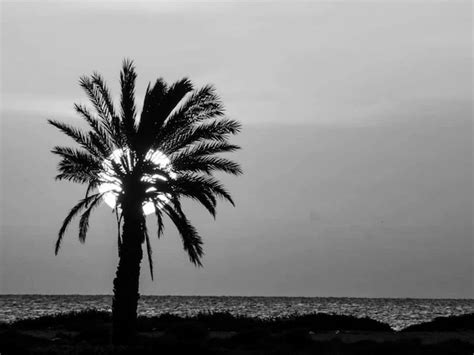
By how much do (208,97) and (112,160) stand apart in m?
4.15

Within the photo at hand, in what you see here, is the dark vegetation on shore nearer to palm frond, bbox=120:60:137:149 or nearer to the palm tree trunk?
the palm tree trunk

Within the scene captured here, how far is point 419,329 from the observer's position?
137ft

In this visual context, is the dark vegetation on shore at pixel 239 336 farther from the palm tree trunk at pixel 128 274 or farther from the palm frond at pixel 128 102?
the palm frond at pixel 128 102

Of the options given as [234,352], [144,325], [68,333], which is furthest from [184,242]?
[144,325]

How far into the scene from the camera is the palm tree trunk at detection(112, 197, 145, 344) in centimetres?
2920

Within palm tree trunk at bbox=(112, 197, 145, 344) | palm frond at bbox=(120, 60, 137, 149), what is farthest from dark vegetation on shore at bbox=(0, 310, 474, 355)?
palm frond at bbox=(120, 60, 137, 149)

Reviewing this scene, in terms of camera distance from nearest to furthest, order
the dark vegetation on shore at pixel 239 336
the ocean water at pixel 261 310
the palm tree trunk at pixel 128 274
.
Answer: the dark vegetation on shore at pixel 239 336, the palm tree trunk at pixel 128 274, the ocean water at pixel 261 310

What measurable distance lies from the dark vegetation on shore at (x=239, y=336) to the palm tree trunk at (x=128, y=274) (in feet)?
2.84

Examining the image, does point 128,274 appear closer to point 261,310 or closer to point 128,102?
point 128,102

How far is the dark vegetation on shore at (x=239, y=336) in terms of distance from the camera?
1080 inches

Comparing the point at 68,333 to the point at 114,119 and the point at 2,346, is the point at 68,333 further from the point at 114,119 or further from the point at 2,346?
the point at 114,119

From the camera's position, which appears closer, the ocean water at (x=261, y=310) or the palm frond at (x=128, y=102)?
the palm frond at (x=128, y=102)

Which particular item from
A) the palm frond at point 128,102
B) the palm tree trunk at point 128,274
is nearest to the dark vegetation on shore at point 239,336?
the palm tree trunk at point 128,274

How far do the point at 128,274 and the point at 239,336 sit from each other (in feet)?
18.9
